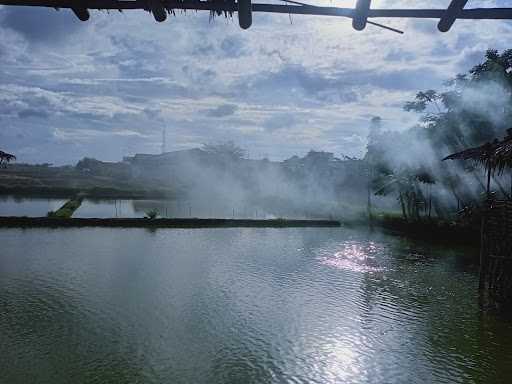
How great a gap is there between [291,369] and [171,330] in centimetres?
355

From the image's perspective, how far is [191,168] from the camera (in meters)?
83.1

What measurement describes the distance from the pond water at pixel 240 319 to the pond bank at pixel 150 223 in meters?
7.81

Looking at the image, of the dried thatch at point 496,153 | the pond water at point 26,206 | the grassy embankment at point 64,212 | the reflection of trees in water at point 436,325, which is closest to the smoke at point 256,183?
the grassy embankment at point 64,212

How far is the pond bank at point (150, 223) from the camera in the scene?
3019cm

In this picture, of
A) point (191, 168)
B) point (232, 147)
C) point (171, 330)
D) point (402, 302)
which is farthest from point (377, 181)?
point (232, 147)

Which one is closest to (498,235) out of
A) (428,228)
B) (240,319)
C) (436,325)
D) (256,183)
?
(436,325)

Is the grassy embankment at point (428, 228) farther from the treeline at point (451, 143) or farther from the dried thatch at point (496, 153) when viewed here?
the dried thatch at point (496, 153)

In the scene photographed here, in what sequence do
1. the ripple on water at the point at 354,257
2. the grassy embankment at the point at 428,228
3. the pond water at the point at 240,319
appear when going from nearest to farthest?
the pond water at the point at 240,319
the ripple on water at the point at 354,257
the grassy embankment at the point at 428,228

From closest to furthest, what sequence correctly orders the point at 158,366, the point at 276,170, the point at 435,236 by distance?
the point at 158,366
the point at 435,236
the point at 276,170

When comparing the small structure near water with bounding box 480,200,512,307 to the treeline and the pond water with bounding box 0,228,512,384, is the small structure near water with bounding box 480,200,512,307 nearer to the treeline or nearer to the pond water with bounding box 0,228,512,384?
the pond water with bounding box 0,228,512,384

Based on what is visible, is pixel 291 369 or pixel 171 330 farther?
pixel 171 330

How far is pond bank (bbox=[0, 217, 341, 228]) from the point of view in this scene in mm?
30188

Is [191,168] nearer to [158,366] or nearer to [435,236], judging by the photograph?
[435,236]

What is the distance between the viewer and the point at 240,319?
41.1 ft
